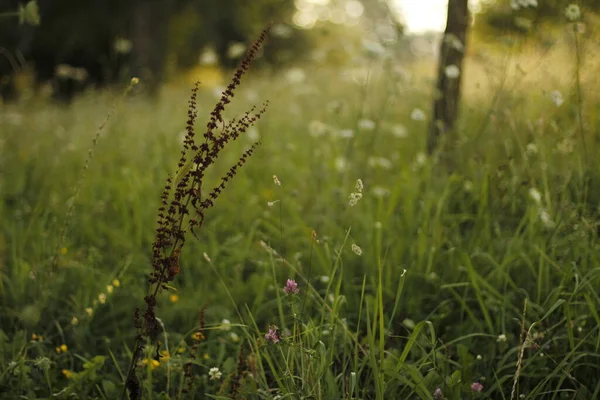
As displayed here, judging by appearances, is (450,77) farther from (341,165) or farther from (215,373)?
(215,373)

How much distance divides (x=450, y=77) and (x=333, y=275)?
2.26 meters

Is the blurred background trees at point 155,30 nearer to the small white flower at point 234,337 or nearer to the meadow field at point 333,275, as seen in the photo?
the meadow field at point 333,275

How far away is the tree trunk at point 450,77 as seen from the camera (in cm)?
338

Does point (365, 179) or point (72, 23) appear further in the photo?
point (72, 23)

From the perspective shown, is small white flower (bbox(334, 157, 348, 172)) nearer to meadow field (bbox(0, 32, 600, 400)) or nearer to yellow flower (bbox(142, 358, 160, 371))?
meadow field (bbox(0, 32, 600, 400))

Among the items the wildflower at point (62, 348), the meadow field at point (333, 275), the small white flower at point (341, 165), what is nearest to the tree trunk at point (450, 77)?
the meadow field at point (333, 275)

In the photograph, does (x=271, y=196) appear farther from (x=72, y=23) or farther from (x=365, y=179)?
(x=72, y=23)

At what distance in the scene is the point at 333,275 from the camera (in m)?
1.63

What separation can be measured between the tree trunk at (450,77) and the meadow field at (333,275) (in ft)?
0.48

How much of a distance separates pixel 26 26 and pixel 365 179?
8975mm

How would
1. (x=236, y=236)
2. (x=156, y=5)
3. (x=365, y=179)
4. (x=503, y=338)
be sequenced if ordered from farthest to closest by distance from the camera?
(x=156, y=5)
(x=365, y=179)
(x=236, y=236)
(x=503, y=338)

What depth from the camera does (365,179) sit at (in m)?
3.24

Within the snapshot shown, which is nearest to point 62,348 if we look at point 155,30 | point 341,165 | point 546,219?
point 341,165

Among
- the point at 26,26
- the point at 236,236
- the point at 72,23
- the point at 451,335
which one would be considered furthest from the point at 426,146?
the point at 72,23
